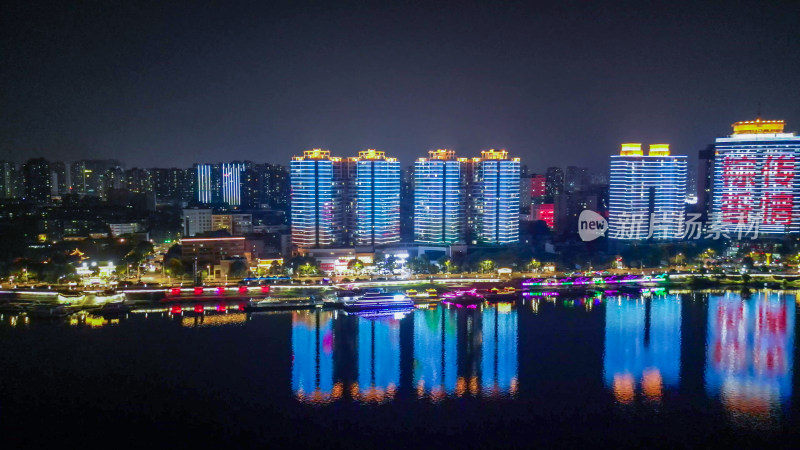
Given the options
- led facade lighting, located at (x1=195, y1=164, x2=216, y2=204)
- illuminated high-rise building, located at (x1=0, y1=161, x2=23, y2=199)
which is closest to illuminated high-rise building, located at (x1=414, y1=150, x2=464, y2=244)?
led facade lighting, located at (x1=195, y1=164, x2=216, y2=204)

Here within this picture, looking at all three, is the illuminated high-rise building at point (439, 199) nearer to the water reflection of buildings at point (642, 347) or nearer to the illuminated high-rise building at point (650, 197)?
the illuminated high-rise building at point (650, 197)

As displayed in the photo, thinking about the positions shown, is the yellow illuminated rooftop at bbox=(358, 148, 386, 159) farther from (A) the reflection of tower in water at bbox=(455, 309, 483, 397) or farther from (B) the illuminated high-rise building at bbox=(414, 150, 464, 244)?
(A) the reflection of tower in water at bbox=(455, 309, 483, 397)

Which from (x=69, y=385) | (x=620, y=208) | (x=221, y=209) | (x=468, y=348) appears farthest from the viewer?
(x=221, y=209)

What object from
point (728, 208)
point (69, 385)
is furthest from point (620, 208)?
point (69, 385)

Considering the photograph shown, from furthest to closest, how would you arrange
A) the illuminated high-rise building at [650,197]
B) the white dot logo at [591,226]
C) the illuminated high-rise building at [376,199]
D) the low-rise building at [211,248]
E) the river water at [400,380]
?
1. the illuminated high-rise building at [650,197]
2. the white dot logo at [591,226]
3. the illuminated high-rise building at [376,199]
4. the low-rise building at [211,248]
5. the river water at [400,380]

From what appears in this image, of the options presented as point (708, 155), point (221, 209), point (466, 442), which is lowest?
point (466, 442)

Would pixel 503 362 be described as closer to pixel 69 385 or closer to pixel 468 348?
pixel 468 348

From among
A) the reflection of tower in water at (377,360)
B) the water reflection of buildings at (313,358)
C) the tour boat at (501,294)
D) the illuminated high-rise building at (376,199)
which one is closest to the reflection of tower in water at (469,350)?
the reflection of tower in water at (377,360)

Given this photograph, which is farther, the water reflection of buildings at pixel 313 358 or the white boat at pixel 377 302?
the white boat at pixel 377 302
